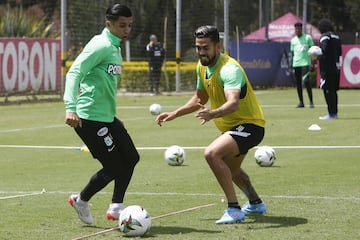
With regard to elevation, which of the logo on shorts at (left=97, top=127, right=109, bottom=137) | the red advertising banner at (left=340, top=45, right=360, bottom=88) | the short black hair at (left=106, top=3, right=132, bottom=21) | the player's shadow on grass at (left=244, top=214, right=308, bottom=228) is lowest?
the red advertising banner at (left=340, top=45, right=360, bottom=88)

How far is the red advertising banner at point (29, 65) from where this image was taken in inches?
1104

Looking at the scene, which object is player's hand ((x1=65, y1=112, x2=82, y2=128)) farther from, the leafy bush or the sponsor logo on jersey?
the leafy bush

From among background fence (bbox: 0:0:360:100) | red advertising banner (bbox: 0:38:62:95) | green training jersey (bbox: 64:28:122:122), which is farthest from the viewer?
background fence (bbox: 0:0:360:100)

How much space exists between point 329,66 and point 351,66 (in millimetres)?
15637

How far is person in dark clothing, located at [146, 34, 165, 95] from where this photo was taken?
34.3 metres

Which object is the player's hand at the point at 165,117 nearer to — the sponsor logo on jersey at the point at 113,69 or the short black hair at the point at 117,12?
the sponsor logo on jersey at the point at 113,69

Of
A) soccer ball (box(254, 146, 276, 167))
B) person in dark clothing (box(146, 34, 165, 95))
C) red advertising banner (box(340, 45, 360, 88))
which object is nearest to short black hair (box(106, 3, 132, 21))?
soccer ball (box(254, 146, 276, 167))

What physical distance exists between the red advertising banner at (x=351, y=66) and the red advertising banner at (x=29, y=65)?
481 inches

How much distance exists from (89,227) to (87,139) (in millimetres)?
821

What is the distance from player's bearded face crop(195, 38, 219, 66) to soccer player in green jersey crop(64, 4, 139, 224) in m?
0.71

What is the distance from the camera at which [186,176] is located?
40.3 ft

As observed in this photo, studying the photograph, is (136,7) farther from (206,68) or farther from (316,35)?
(206,68)

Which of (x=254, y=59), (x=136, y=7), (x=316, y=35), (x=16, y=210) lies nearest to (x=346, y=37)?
(x=316, y=35)

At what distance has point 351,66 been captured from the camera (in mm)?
36438
